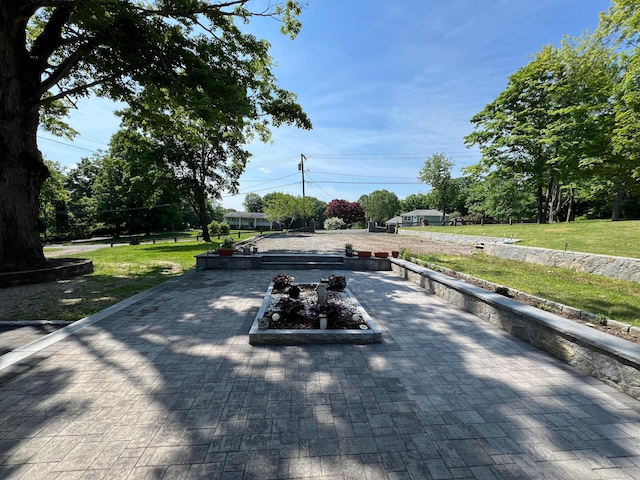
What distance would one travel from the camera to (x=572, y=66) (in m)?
19.6

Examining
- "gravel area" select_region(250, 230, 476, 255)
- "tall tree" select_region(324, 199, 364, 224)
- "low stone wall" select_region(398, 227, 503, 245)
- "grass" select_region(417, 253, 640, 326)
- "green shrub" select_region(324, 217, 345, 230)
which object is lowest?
"grass" select_region(417, 253, 640, 326)

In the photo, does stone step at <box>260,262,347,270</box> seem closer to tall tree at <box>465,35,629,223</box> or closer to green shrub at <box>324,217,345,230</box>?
tall tree at <box>465,35,629,223</box>

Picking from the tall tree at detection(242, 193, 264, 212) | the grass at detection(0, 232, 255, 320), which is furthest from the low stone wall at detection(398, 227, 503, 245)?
the tall tree at detection(242, 193, 264, 212)

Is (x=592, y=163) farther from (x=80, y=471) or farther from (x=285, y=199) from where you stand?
(x=285, y=199)

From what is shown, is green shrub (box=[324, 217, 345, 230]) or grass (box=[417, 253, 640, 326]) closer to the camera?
grass (box=[417, 253, 640, 326])

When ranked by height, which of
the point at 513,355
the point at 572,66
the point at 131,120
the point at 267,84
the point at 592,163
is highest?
the point at 572,66

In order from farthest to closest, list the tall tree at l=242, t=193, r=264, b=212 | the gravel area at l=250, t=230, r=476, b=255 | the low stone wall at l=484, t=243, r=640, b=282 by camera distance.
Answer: the tall tree at l=242, t=193, r=264, b=212
the gravel area at l=250, t=230, r=476, b=255
the low stone wall at l=484, t=243, r=640, b=282

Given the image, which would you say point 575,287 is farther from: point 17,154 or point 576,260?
point 17,154

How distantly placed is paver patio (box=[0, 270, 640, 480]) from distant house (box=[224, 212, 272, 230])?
230ft

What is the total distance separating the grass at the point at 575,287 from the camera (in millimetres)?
5148

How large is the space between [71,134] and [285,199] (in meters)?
33.8

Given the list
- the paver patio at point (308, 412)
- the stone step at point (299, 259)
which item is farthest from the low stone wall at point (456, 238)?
the paver patio at point (308, 412)

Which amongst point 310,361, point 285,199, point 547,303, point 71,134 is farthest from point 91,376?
point 285,199

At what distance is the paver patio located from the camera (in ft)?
7.10
